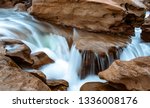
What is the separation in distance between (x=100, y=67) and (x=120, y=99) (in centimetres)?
308

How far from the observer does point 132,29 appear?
939 cm

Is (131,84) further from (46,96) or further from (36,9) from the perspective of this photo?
(36,9)

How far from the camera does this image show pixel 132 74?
5.78 meters

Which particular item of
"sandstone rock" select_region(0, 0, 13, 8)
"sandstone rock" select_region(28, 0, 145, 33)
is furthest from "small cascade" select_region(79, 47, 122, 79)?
"sandstone rock" select_region(0, 0, 13, 8)

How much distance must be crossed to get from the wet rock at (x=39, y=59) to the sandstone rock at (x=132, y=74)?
1.52m

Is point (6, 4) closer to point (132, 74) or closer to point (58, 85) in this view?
point (58, 85)

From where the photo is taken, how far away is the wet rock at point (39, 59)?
22.2ft

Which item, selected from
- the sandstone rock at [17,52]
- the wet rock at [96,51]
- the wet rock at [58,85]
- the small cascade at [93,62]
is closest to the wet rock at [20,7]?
the wet rock at [96,51]

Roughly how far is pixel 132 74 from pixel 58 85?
1.45m

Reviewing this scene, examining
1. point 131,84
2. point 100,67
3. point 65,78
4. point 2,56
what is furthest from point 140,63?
point 2,56

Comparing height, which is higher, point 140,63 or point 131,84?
point 140,63

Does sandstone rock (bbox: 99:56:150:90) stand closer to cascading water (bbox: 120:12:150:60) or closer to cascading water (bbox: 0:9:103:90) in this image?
cascading water (bbox: 0:9:103:90)

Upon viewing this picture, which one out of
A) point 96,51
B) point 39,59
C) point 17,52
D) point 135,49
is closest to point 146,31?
point 135,49

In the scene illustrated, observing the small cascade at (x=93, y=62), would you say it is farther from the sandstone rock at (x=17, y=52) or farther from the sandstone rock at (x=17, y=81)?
the sandstone rock at (x=17, y=81)
